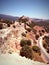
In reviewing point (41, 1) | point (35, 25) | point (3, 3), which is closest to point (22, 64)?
point (3, 3)

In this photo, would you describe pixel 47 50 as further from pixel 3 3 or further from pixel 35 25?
pixel 35 25

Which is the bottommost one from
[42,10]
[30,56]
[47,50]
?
[47,50]

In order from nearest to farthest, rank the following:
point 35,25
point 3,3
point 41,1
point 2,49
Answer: point 2,49
point 3,3
point 41,1
point 35,25

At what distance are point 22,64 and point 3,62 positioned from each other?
1.16 meters

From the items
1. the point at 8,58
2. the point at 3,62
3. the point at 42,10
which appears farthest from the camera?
the point at 42,10

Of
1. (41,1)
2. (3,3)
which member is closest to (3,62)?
(3,3)

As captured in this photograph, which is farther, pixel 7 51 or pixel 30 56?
pixel 30 56

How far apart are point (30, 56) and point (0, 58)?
376cm

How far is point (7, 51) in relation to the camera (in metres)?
11.3

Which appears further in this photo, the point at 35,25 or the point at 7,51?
the point at 35,25

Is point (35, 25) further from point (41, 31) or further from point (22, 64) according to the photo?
point (22, 64)

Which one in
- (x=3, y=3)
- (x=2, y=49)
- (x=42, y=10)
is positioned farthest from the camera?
(x=42, y=10)

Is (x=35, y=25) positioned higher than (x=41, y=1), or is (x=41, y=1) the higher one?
(x=41, y=1)

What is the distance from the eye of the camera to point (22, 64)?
906cm
